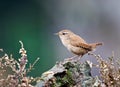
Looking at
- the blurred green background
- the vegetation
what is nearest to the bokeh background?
the blurred green background

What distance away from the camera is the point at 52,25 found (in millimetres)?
11438

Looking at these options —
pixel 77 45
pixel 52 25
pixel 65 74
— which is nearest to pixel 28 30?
pixel 52 25

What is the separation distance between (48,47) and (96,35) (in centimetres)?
96

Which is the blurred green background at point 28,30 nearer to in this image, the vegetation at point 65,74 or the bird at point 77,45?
the bird at point 77,45

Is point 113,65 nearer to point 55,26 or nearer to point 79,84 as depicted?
point 79,84

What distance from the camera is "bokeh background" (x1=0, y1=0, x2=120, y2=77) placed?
34.0 feet

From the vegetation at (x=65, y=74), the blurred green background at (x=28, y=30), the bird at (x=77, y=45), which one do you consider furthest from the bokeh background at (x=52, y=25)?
the vegetation at (x=65, y=74)

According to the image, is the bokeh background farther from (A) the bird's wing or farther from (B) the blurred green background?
(A) the bird's wing

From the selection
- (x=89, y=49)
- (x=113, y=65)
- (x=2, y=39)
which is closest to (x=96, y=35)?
(x=2, y=39)

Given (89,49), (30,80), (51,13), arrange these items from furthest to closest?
(51,13) < (89,49) < (30,80)

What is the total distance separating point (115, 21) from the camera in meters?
12.1

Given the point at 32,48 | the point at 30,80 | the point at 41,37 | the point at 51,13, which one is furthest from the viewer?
the point at 51,13

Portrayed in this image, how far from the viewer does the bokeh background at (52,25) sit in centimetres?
1038

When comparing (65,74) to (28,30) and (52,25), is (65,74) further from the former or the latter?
(52,25)
